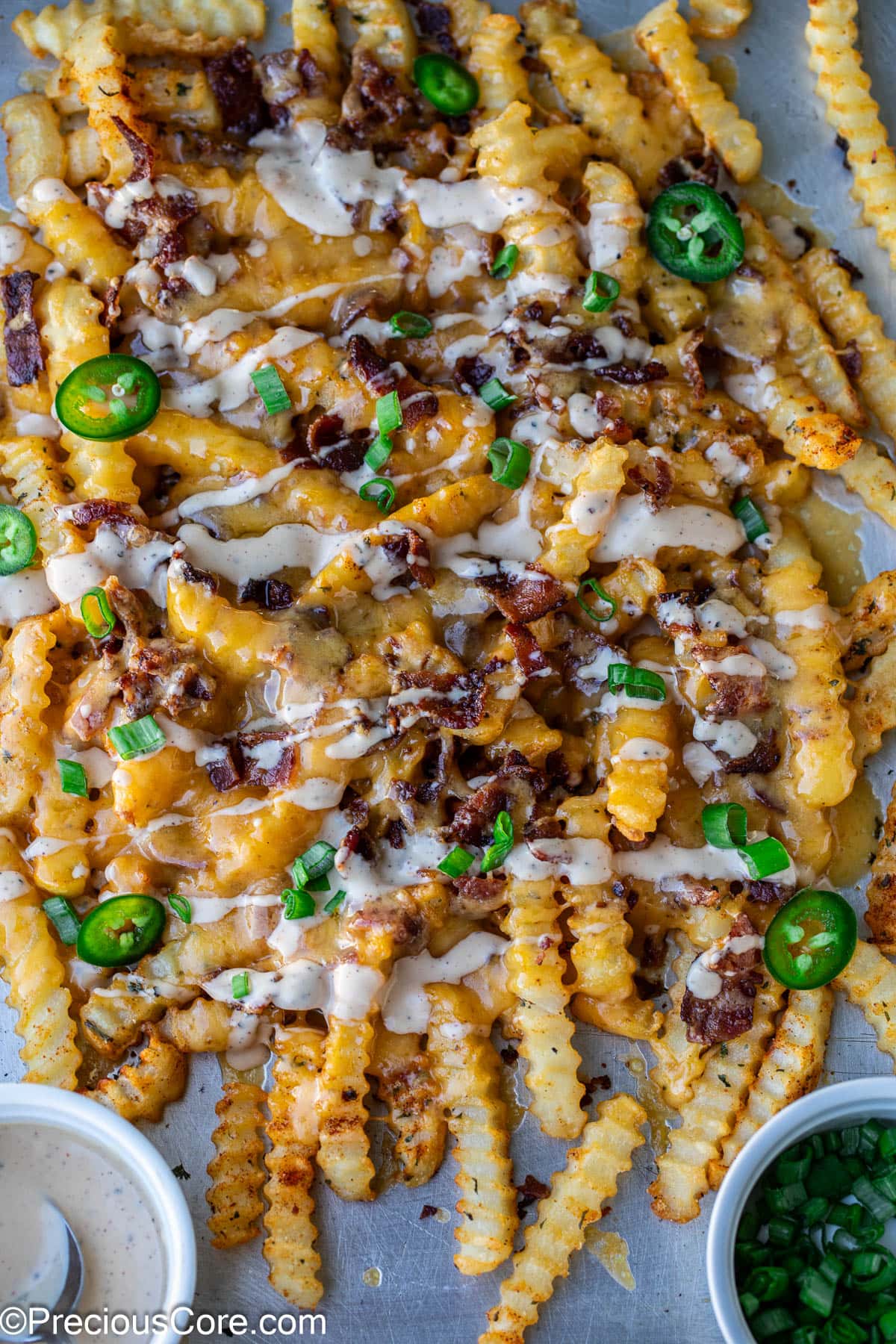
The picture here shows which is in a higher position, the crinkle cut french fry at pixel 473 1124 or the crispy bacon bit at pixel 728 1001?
the crispy bacon bit at pixel 728 1001

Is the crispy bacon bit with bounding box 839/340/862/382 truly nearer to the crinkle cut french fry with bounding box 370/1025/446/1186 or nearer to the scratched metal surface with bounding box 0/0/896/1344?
the scratched metal surface with bounding box 0/0/896/1344

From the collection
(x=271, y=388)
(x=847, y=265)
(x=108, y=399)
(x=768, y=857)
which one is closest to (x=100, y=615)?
(x=108, y=399)

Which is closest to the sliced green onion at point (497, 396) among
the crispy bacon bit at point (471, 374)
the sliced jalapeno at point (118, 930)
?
the crispy bacon bit at point (471, 374)

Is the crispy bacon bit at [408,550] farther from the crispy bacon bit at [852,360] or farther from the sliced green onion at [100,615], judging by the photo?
the crispy bacon bit at [852,360]

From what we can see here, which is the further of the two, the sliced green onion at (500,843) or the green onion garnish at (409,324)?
the green onion garnish at (409,324)

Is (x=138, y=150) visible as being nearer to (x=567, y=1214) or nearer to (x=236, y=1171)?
(x=236, y=1171)

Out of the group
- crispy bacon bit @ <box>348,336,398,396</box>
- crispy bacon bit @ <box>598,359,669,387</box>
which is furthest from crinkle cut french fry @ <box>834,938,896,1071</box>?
crispy bacon bit @ <box>348,336,398,396</box>
